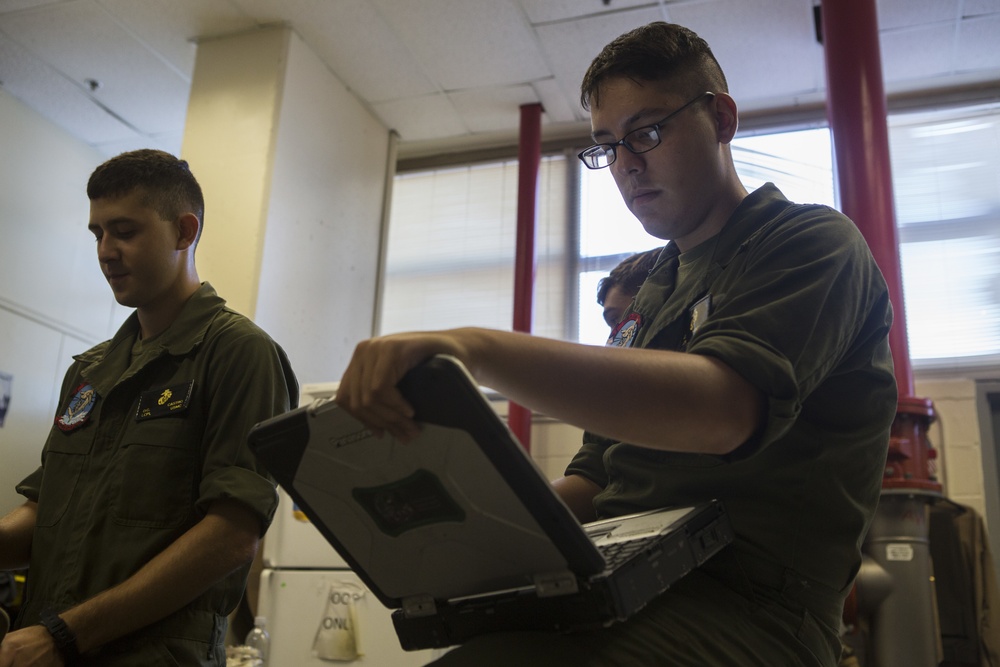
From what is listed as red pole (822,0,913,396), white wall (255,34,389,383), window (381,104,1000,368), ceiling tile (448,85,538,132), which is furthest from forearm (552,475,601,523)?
ceiling tile (448,85,538,132)

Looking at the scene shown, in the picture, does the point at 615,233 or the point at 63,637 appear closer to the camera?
the point at 63,637

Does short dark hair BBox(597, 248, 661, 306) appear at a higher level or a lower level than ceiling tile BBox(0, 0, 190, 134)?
lower

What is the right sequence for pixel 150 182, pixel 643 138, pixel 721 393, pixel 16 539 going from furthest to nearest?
1. pixel 150 182
2. pixel 16 539
3. pixel 643 138
4. pixel 721 393

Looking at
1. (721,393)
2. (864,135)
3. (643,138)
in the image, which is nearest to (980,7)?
(864,135)

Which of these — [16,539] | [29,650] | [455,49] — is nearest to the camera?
[29,650]

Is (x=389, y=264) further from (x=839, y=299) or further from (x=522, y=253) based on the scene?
(x=839, y=299)

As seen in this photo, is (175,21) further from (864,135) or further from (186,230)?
(864,135)

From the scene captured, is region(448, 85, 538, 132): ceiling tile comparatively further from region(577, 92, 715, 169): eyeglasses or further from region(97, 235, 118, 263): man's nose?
region(577, 92, 715, 169): eyeglasses

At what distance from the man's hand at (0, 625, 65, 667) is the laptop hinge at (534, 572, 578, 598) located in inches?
32.2

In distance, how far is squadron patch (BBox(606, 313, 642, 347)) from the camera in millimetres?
1147

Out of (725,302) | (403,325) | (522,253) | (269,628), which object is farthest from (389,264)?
(725,302)

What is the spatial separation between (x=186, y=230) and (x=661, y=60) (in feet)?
3.35

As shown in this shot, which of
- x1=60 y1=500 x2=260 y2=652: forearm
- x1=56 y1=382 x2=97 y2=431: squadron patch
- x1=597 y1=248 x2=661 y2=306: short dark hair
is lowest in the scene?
x1=60 y1=500 x2=260 y2=652: forearm

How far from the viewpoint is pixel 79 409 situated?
156 cm
